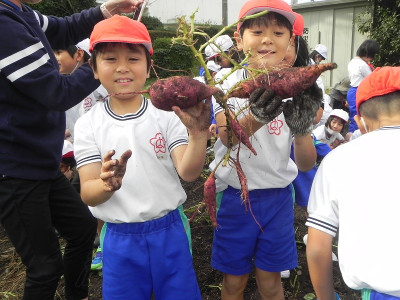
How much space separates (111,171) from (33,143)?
620mm

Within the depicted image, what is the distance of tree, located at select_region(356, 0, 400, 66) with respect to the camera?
7566 mm

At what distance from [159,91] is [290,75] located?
0.50 m

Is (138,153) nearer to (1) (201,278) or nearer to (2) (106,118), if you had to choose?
(2) (106,118)

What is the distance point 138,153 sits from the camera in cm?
146

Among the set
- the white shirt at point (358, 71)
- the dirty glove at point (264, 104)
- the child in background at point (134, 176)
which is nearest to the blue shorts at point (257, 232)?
the child in background at point (134, 176)

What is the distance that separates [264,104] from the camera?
4.13 ft

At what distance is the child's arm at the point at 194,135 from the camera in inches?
47.4

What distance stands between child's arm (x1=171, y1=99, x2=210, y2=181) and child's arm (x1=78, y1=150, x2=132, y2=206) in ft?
0.78

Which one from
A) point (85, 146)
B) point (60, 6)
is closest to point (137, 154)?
point (85, 146)

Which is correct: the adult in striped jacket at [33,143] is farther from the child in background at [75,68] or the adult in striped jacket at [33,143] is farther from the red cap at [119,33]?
the child in background at [75,68]

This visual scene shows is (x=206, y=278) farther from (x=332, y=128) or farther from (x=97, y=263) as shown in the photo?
(x=332, y=128)

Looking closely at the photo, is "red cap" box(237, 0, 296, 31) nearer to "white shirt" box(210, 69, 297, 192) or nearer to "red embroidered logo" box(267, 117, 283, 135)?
"white shirt" box(210, 69, 297, 192)

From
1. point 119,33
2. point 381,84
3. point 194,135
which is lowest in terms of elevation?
point 194,135

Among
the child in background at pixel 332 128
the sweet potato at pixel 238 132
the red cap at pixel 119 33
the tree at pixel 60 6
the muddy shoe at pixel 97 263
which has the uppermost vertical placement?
the tree at pixel 60 6
